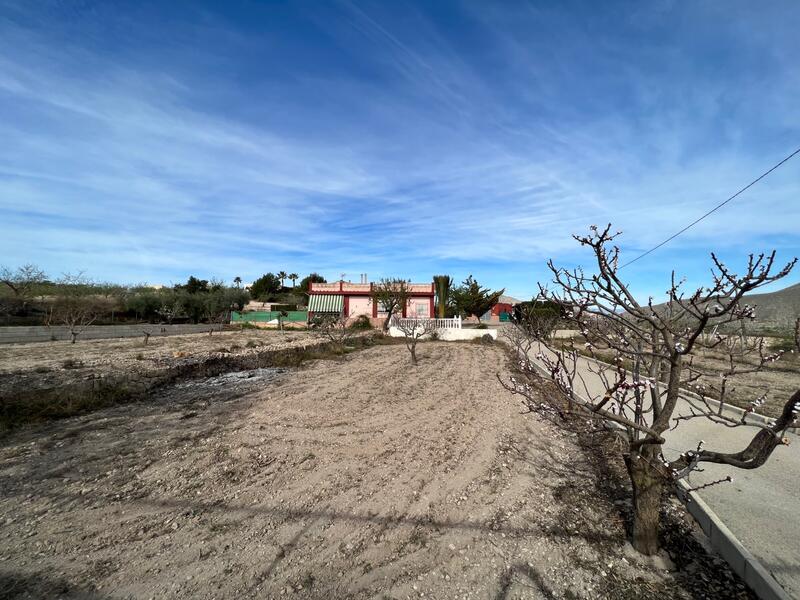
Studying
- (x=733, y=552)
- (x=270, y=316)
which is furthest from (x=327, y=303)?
(x=733, y=552)

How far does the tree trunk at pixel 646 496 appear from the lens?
9.78 ft

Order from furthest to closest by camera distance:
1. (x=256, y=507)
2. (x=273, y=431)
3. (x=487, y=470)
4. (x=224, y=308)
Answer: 1. (x=224, y=308)
2. (x=273, y=431)
3. (x=487, y=470)
4. (x=256, y=507)

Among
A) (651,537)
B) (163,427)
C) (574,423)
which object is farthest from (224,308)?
(651,537)

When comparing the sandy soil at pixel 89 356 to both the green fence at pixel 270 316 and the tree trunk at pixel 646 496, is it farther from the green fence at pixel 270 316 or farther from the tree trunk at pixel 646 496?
the green fence at pixel 270 316

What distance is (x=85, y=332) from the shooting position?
22453 millimetres

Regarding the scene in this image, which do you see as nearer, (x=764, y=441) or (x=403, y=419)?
(x=764, y=441)

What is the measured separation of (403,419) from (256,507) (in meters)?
3.59

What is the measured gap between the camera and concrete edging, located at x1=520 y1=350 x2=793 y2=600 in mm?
2520

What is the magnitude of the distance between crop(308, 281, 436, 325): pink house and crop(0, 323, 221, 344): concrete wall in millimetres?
10493

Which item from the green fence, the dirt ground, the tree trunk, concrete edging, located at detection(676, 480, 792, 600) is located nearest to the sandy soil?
the dirt ground

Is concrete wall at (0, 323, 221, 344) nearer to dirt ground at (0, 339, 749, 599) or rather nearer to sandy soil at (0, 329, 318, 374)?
sandy soil at (0, 329, 318, 374)

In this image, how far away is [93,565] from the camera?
2957 millimetres

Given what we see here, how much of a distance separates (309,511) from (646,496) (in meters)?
2.95

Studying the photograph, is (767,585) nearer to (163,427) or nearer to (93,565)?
(93,565)
